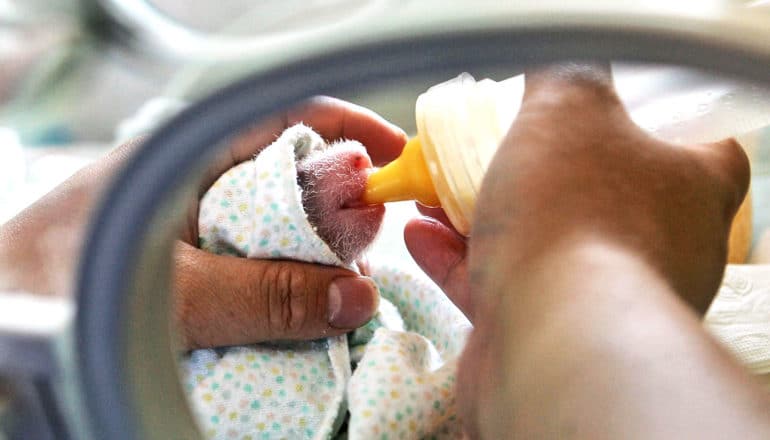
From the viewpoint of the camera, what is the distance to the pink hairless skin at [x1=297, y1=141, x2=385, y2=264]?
41 cm

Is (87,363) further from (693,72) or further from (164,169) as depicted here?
(693,72)

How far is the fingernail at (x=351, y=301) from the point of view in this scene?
41 cm

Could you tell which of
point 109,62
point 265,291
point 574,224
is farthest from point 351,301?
point 109,62

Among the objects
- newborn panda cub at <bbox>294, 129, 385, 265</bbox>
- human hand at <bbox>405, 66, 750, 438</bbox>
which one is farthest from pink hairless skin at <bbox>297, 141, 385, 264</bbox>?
human hand at <bbox>405, 66, 750, 438</bbox>

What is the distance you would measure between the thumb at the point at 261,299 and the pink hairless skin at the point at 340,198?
2 cm

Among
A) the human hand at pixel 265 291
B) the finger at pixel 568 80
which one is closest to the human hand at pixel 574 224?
the finger at pixel 568 80

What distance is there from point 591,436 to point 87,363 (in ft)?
0.46

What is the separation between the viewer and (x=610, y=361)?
21 centimetres

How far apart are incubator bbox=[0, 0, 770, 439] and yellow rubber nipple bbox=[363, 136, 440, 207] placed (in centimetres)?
13

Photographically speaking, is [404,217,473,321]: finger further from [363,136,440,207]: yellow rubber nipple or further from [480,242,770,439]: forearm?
[480,242,770,439]: forearm

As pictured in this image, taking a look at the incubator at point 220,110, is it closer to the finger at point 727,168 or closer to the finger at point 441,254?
the finger at point 727,168

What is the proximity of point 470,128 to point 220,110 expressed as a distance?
0.61 feet

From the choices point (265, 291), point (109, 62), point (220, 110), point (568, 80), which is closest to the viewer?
point (220, 110)

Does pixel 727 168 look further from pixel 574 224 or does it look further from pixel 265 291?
pixel 265 291
